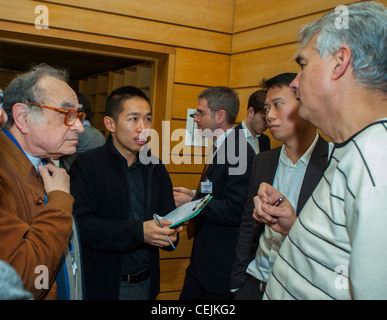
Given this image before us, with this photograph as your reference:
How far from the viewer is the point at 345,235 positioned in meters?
0.92

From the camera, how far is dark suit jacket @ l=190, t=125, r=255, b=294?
2.64 metres

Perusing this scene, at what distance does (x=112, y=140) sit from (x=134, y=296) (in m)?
0.97

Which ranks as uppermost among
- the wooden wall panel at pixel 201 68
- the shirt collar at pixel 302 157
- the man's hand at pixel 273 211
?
the wooden wall panel at pixel 201 68

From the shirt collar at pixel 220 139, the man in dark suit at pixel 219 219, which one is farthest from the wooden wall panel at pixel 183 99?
the man in dark suit at pixel 219 219

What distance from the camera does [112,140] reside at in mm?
2312

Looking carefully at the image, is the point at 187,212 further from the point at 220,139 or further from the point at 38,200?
the point at 220,139

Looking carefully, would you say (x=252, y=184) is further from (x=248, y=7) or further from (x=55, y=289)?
(x=248, y=7)

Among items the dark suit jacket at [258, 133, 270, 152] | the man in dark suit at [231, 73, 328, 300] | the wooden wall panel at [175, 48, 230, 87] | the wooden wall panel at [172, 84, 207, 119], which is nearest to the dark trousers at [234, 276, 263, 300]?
the man in dark suit at [231, 73, 328, 300]

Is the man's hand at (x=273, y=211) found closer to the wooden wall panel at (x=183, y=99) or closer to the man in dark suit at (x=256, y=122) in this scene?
the man in dark suit at (x=256, y=122)

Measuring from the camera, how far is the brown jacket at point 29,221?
114cm

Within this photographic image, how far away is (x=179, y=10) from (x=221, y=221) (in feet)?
8.19

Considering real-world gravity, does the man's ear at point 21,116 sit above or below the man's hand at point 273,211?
above

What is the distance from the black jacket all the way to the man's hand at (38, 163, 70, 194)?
0.47 metres
